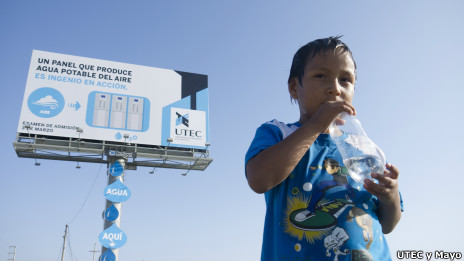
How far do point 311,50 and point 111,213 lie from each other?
10.3 meters

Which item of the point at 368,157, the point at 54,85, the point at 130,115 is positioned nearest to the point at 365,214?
the point at 368,157

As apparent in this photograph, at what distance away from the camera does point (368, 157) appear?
1337 millimetres

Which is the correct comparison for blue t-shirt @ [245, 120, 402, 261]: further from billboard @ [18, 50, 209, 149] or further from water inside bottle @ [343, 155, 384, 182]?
billboard @ [18, 50, 209, 149]

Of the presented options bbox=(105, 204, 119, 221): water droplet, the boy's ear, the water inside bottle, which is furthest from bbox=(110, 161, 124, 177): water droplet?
the water inside bottle

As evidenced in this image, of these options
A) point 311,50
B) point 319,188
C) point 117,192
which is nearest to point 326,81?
point 311,50

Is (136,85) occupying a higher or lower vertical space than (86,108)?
higher

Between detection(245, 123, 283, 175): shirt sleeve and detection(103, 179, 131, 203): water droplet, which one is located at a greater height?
detection(103, 179, 131, 203): water droplet

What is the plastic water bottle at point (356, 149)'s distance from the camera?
1.27m

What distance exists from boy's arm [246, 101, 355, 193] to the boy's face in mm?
178

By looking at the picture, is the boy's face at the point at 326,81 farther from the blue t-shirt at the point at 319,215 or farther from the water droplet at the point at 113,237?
the water droplet at the point at 113,237

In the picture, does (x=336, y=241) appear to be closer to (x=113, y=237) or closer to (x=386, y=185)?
(x=386, y=185)

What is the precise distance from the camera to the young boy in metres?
1.07

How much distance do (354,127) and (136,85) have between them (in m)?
10.9

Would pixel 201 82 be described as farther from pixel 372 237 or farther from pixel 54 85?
pixel 372 237
